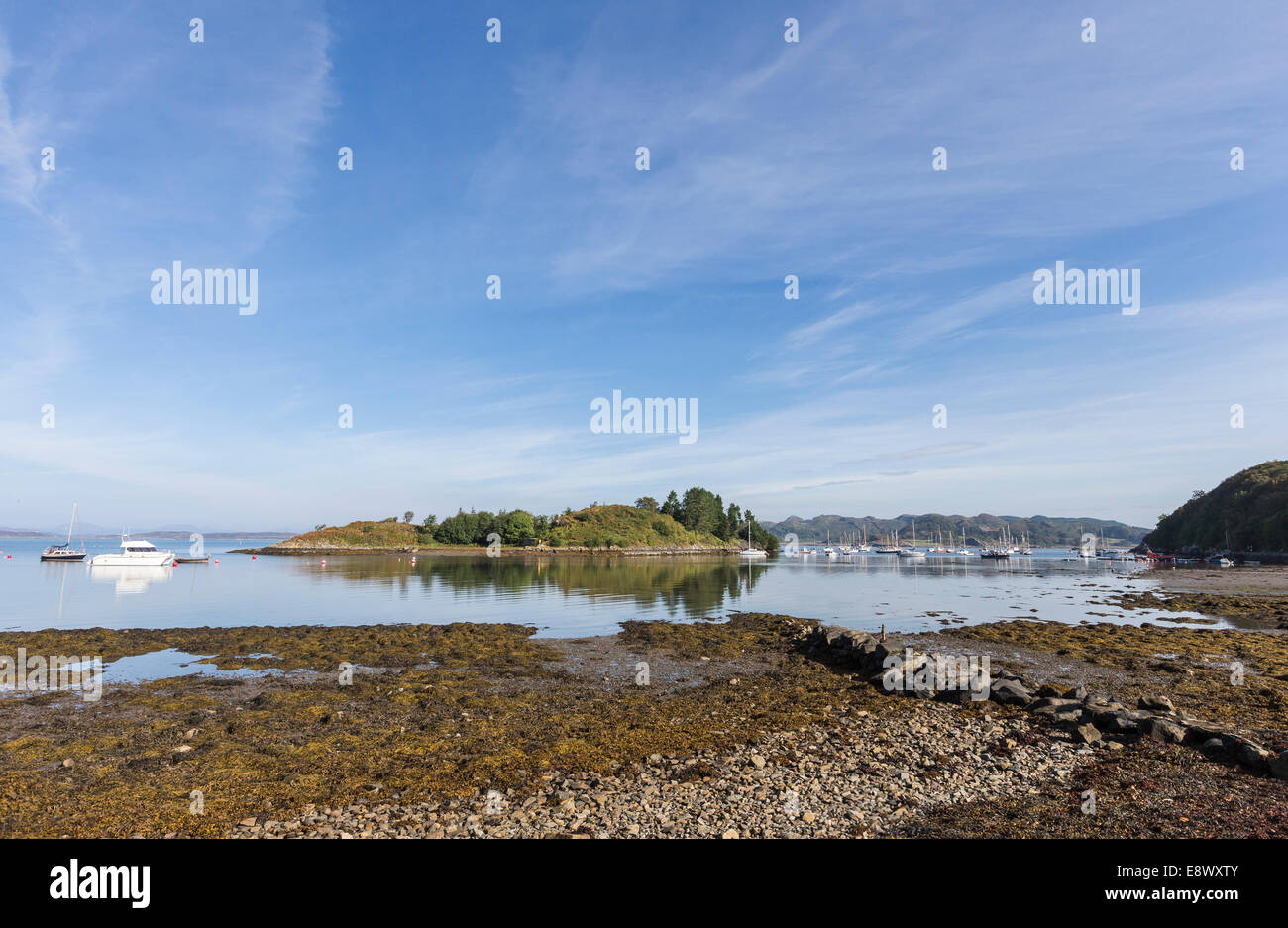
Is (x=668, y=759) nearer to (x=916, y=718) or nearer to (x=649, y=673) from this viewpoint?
(x=916, y=718)

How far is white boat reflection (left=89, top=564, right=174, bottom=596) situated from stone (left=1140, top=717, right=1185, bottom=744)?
6027cm

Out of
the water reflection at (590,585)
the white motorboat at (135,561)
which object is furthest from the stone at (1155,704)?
the white motorboat at (135,561)

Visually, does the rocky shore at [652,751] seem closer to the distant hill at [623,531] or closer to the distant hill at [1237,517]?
the distant hill at [623,531]

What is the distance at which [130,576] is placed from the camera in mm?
65438

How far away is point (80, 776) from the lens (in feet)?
36.6

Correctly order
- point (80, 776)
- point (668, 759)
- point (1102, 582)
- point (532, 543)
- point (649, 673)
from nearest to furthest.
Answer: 1. point (80, 776)
2. point (668, 759)
3. point (649, 673)
4. point (1102, 582)
5. point (532, 543)

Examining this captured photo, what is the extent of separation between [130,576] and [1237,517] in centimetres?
21027

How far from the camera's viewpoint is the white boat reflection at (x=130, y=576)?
52944mm

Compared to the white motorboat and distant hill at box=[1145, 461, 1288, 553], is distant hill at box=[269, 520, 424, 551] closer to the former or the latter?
the white motorboat

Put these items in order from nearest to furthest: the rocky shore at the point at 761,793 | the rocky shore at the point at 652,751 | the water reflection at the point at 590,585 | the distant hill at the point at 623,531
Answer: the rocky shore at the point at 761,793
the rocky shore at the point at 652,751
the water reflection at the point at 590,585
the distant hill at the point at 623,531

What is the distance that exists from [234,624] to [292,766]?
25.9 m

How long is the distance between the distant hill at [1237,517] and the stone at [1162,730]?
159 meters

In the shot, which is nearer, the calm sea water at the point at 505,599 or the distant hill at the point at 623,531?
the calm sea water at the point at 505,599
